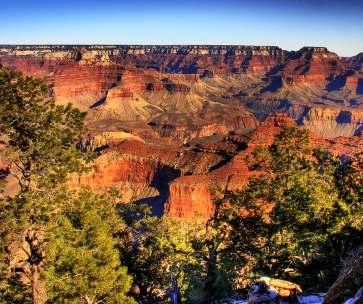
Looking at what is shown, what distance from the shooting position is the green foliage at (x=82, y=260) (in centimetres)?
2850

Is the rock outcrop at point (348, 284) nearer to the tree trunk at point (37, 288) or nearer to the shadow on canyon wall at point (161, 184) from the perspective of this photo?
the tree trunk at point (37, 288)

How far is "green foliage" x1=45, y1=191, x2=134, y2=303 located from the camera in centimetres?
2850

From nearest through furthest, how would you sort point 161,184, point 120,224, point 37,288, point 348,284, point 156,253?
point 348,284, point 37,288, point 120,224, point 156,253, point 161,184

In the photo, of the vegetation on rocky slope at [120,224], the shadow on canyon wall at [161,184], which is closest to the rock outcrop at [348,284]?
the vegetation on rocky slope at [120,224]

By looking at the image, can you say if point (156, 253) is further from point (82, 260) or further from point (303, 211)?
point (303, 211)

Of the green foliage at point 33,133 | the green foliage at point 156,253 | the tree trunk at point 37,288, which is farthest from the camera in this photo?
the green foliage at point 156,253

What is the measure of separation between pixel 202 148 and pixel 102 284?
7628 cm

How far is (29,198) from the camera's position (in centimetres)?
2466

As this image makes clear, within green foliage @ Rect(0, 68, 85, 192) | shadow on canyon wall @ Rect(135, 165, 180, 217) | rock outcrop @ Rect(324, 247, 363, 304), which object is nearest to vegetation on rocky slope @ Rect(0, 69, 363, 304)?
green foliage @ Rect(0, 68, 85, 192)

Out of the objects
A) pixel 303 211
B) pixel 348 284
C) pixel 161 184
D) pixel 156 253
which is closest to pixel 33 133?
pixel 303 211

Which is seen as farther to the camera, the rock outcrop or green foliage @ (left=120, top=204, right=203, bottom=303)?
green foliage @ (left=120, top=204, right=203, bottom=303)

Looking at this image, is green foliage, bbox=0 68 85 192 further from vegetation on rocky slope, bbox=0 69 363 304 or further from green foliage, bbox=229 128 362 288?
green foliage, bbox=229 128 362 288

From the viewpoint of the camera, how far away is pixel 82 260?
29.2 m

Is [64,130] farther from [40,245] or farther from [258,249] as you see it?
[258,249]
